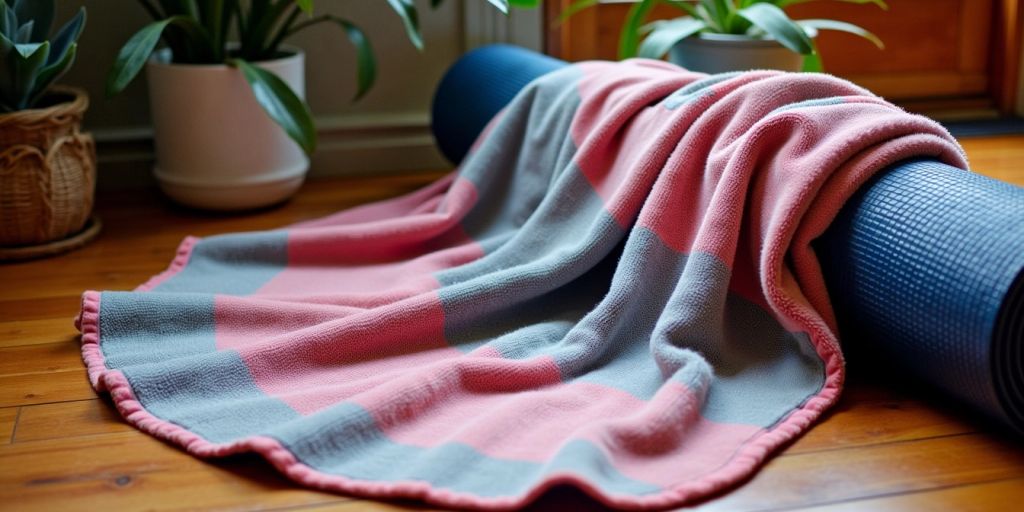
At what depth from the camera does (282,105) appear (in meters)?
1.65

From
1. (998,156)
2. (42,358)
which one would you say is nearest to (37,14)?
(42,358)

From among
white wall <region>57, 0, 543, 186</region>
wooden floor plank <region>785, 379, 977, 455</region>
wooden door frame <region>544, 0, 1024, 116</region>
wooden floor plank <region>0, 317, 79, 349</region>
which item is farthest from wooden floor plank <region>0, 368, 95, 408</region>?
wooden door frame <region>544, 0, 1024, 116</region>

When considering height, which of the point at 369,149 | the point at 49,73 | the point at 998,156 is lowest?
the point at 998,156

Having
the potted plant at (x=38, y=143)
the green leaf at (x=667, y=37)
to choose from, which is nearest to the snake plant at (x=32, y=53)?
the potted plant at (x=38, y=143)

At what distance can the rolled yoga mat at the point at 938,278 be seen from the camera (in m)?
0.95

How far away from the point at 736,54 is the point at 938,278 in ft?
2.75

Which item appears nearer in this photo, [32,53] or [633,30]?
[32,53]

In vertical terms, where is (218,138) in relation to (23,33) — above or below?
below

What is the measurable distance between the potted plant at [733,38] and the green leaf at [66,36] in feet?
2.83

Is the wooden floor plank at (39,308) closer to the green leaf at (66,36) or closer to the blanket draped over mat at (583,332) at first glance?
the blanket draped over mat at (583,332)

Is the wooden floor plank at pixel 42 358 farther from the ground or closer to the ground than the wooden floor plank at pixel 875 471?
farther from the ground

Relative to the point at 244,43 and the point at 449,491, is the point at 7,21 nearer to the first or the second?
the point at 244,43

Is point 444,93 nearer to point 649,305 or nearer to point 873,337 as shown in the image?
point 649,305

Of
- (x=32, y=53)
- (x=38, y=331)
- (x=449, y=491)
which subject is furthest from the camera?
(x=32, y=53)
